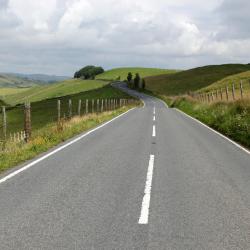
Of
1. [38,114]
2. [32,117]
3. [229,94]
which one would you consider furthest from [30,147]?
[38,114]

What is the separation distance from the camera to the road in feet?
17.5

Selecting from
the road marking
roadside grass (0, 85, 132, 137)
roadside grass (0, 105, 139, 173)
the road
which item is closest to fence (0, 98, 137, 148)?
roadside grass (0, 85, 132, 137)

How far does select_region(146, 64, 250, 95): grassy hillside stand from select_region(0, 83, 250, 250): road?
286 feet

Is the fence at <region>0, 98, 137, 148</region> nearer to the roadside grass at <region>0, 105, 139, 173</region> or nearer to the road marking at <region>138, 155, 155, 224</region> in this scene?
the roadside grass at <region>0, 105, 139, 173</region>

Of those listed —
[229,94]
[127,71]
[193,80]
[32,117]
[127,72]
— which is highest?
[127,71]

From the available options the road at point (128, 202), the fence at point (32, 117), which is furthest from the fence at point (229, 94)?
the road at point (128, 202)

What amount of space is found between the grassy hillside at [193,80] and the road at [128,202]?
87259mm

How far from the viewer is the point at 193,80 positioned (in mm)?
116188

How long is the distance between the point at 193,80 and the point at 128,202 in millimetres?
111412

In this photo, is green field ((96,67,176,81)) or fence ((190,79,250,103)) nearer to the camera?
fence ((190,79,250,103))

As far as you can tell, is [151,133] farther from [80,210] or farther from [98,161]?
[80,210]

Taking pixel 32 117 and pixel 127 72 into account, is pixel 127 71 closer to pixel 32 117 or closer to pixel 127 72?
pixel 127 72

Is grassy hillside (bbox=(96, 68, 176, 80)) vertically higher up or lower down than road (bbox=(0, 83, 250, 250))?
higher up

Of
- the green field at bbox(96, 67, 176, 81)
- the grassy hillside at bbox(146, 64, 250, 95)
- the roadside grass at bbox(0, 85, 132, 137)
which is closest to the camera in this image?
the roadside grass at bbox(0, 85, 132, 137)
